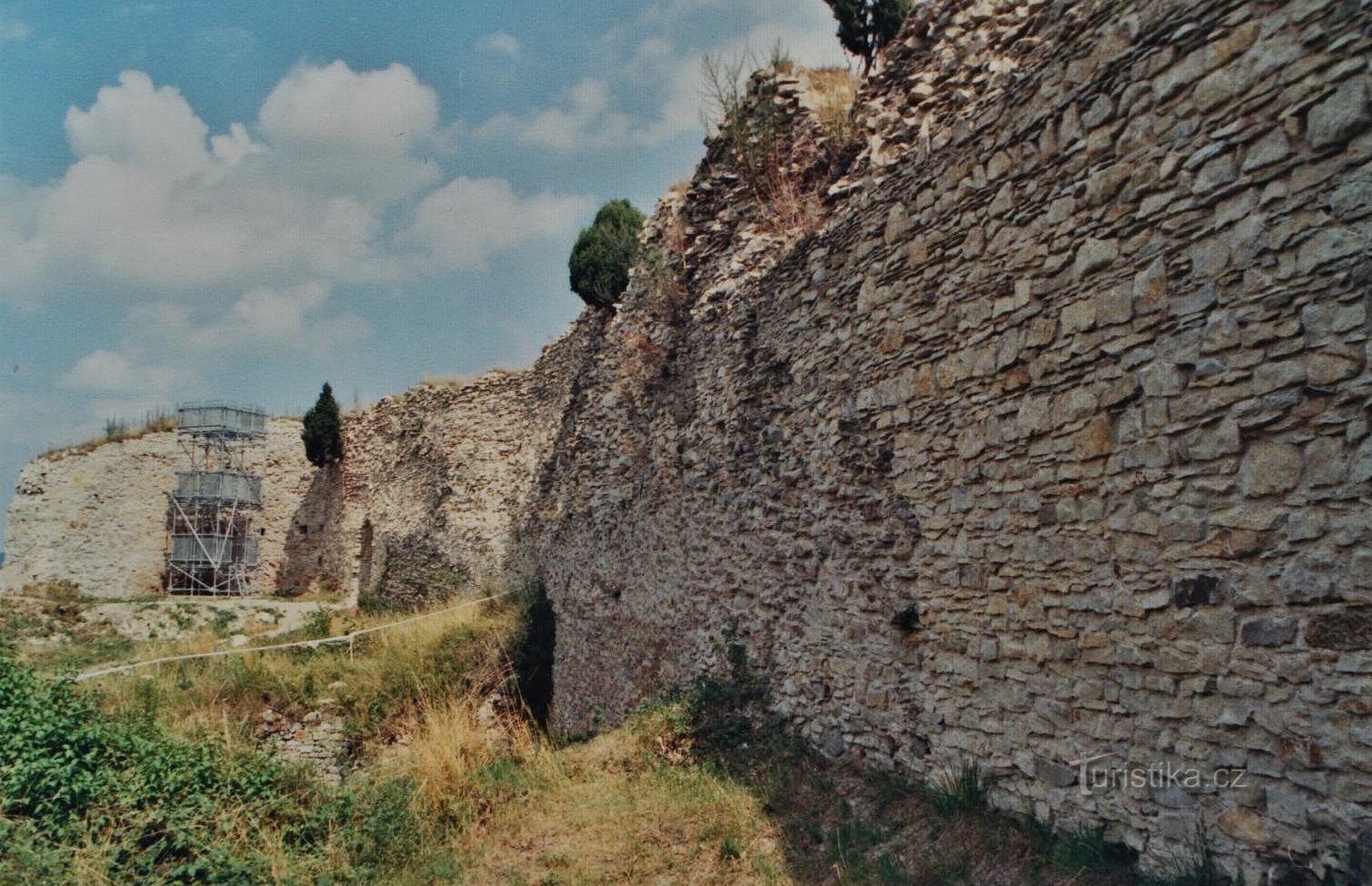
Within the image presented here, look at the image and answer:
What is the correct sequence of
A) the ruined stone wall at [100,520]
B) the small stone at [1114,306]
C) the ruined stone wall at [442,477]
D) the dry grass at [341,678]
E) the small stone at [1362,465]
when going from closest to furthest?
1. the small stone at [1362,465]
2. the small stone at [1114,306]
3. the dry grass at [341,678]
4. the ruined stone wall at [442,477]
5. the ruined stone wall at [100,520]

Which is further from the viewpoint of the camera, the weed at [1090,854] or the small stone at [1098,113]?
the small stone at [1098,113]

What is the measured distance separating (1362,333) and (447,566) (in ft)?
56.1

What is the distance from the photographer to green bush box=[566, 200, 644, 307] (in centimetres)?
1611

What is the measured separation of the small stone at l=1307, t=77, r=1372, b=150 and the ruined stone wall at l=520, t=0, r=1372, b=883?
0.4 inches

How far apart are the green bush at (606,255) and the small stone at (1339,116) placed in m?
12.2

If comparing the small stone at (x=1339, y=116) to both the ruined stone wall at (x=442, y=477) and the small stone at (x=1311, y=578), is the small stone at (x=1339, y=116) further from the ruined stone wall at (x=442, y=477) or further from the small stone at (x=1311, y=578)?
the ruined stone wall at (x=442, y=477)

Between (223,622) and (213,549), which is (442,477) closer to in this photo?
(223,622)

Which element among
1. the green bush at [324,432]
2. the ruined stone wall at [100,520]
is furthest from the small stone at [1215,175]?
the ruined stone wall at [100,520]

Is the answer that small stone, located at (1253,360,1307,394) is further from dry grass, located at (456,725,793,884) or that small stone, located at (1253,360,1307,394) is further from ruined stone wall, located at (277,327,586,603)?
ruined stone wall, located at (277,327,586,603)

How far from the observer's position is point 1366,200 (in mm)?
3268

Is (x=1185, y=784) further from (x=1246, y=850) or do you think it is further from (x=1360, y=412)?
(x=1360, y=412)

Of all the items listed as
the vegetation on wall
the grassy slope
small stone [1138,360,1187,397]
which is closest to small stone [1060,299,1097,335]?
small stone [1138,360,1187,397]

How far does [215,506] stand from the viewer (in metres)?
25.6

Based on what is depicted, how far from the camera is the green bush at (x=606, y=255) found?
1611cm
